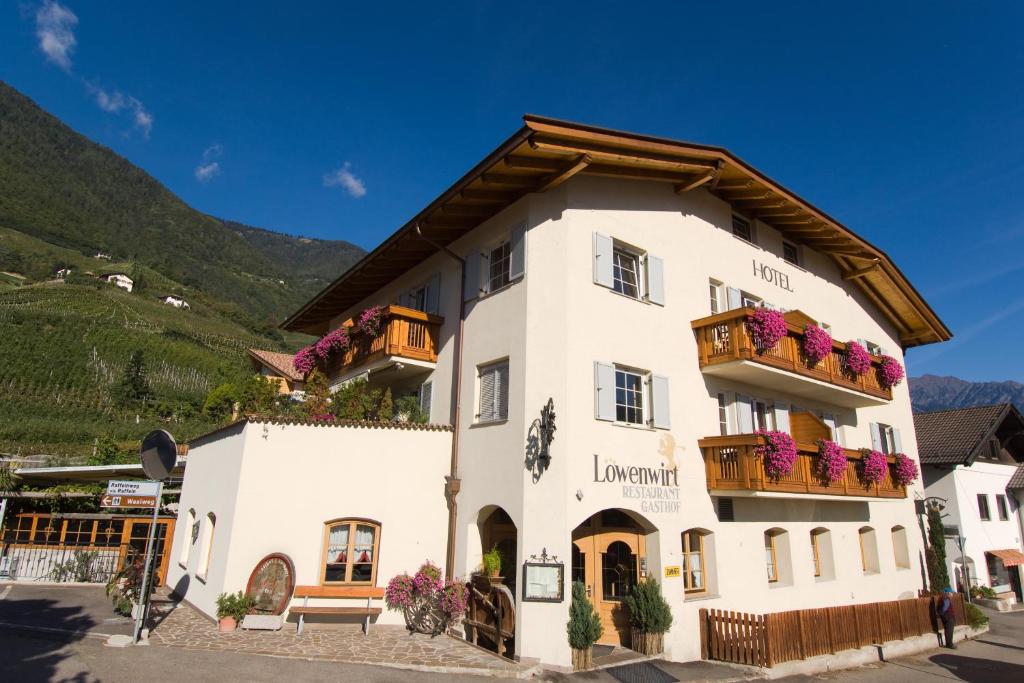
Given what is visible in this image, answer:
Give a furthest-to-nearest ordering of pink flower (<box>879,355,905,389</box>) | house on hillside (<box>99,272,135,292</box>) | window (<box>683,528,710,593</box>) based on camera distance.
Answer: house on hillside (<box>99,272,135,292</box>) → pink flower (<box>879,355,905,389</box>) → window (<box>683,528,710,593</box>)

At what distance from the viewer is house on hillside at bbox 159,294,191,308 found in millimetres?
106537

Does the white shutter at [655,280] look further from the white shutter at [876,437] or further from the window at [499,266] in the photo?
the white shutter at [876,437]

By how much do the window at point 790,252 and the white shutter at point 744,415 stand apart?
6.02m

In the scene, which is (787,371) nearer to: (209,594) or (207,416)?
(209,594)

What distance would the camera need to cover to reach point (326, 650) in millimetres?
10328

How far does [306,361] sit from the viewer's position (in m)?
19.9

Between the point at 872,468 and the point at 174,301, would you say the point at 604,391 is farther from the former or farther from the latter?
the point at 174,301

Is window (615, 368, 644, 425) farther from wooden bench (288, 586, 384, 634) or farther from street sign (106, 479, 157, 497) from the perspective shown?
street sign (106, 479, 157, 497)

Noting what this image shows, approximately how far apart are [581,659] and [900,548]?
48.3ft

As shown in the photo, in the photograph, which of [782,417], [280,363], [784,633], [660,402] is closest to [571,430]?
[660,402]

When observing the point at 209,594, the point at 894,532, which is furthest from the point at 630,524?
the point at 894,532

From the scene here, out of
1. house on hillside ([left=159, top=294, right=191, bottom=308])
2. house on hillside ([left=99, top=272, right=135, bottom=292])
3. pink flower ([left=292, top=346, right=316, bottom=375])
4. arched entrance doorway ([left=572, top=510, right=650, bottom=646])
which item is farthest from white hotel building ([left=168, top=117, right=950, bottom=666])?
house on hillside ([left=159, top=294, right=191, bottom=308])

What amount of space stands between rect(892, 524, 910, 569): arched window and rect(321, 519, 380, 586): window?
1687cm

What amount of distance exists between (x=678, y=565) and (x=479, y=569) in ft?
13.5
